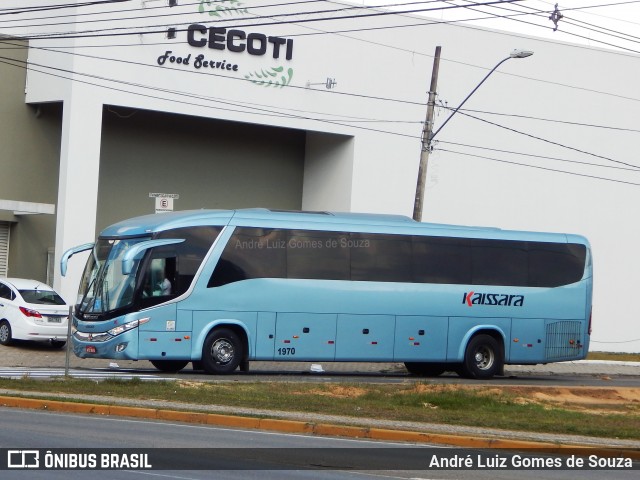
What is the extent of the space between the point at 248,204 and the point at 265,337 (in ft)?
54.9

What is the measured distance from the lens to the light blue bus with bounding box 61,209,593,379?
24.3m

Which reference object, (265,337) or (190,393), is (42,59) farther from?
(190,393)

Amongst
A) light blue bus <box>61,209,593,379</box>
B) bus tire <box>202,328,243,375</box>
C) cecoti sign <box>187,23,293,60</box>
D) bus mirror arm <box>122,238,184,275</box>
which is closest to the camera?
bus mirror arm <box>122,238,184,275</box>

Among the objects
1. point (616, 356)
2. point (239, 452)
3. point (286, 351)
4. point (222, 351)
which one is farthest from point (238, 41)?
point (239, 452)

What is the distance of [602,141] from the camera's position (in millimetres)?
47812

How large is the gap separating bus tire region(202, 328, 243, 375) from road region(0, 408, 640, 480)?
8923 millimetres

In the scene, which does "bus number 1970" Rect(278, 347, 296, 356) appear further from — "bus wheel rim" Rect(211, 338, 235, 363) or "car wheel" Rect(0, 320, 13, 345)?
"car wheel" Rect(0, 320, 13, 345)

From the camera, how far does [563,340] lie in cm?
2889

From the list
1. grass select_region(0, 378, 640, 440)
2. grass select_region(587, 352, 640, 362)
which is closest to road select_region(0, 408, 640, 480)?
grass select_region(0, 378, 640, 440)

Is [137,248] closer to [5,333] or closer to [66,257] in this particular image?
[66,257]

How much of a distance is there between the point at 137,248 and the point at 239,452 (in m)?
11.7

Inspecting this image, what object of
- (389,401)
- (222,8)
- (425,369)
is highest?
(222,8)

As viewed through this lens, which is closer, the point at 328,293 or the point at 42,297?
the point at 328,293

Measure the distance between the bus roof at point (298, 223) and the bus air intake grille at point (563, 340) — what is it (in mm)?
2223
